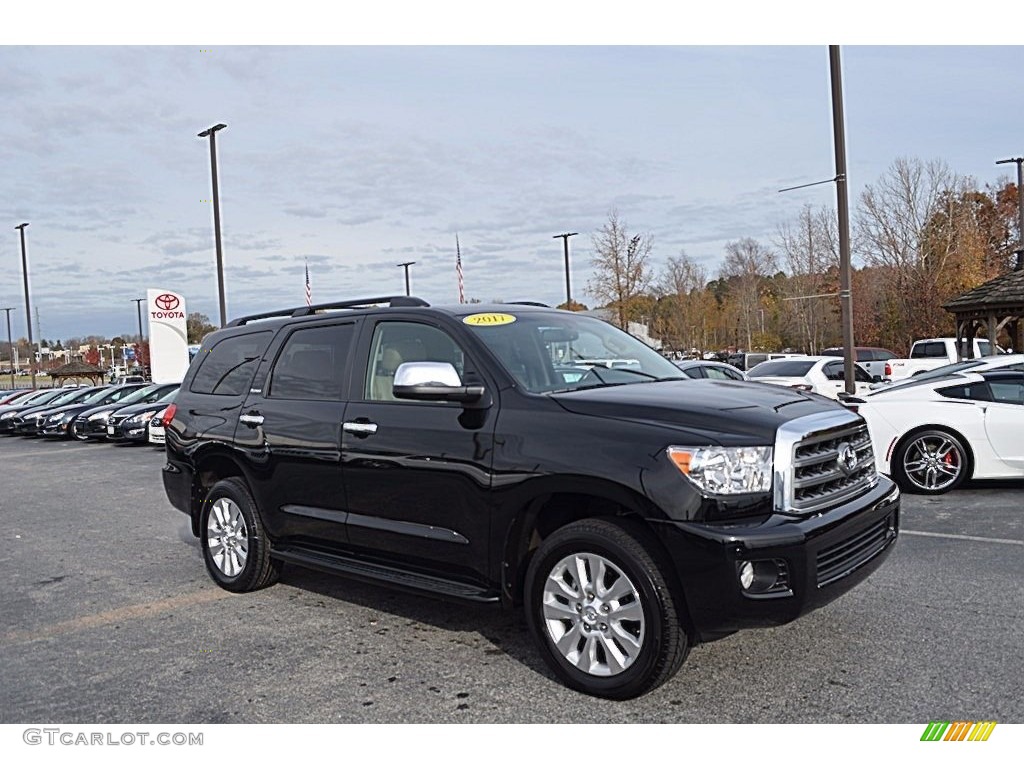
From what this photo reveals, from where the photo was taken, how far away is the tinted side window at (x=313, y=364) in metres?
5.63

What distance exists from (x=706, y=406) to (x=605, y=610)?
104 cm

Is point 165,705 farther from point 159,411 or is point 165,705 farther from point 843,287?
point 159,411

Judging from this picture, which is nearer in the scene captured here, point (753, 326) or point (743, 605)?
point (743, 605)

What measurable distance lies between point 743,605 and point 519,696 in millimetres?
1116

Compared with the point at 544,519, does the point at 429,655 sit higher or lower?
lower

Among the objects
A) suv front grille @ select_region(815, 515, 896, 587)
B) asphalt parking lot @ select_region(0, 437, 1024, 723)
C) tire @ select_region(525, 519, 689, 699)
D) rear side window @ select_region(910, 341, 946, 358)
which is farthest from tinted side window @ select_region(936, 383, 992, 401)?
rear side window @ select_region(910, 341, 946, 358)

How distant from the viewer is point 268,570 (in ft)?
20.4

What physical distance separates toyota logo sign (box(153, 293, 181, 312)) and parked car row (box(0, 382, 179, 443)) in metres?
3.17

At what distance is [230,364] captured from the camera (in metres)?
6.58

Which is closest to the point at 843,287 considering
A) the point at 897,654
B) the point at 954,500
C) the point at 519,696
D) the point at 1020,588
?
the point at 954,500

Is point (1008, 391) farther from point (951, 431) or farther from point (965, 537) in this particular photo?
point (965, 537)

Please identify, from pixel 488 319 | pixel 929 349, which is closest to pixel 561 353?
pixel 488 319

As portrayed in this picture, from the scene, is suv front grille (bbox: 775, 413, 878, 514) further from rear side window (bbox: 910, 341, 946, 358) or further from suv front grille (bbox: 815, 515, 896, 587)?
rear side window (bbox: 910, 341, 946, 358)

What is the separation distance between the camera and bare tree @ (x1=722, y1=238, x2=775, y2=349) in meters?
53.5
